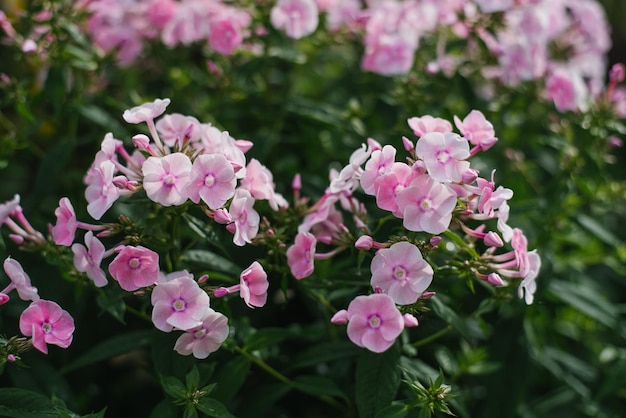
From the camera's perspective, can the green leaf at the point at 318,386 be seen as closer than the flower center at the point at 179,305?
No

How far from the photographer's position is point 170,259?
1.71 metres

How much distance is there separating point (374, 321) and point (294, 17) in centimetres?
114

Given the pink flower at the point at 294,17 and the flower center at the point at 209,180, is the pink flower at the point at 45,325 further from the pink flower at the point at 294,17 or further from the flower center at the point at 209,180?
the pink flower at the point at 294,17

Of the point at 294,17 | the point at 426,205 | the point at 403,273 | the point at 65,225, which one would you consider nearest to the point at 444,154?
the point at 426,205

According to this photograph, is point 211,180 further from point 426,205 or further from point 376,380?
point 376,380

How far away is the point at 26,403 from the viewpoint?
5.16 ft

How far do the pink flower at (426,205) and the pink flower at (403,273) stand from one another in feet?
0.16

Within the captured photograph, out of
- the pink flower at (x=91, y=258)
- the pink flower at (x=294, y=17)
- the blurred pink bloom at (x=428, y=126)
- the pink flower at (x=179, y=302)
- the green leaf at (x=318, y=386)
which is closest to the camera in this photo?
the pink flower at (x=179, y=302)

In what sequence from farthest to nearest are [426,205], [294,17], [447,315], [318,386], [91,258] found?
[294,17] → [318,386] → [447,315] → [91,258] → [426,205]

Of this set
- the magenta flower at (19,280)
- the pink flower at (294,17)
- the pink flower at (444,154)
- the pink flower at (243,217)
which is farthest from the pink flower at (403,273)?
the pink flower at (294,17)

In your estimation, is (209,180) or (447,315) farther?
(447,315)

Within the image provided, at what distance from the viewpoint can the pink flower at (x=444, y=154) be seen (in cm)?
148

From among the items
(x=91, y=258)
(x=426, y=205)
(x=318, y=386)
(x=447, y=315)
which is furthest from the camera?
(x=318, y=386)

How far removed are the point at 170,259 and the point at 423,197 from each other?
620 mm
